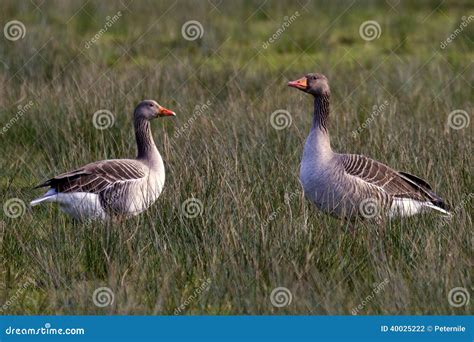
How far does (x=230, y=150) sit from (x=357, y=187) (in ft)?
4.76

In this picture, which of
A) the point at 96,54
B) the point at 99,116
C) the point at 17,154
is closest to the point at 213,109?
the point at 99,116


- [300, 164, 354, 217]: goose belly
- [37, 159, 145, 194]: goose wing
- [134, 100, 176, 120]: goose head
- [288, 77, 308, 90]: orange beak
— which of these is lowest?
[300, 164, 354, 217]: goose belly

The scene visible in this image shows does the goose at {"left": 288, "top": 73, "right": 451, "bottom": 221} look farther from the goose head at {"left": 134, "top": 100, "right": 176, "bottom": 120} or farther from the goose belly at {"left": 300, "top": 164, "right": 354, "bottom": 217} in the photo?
the goose head at {"left": 134, "top": 100, "right": 176, "bottom": 120}

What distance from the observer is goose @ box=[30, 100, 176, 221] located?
26.7 feet

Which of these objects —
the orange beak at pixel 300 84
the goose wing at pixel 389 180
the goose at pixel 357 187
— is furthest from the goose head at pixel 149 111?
the goose wing at pixel 389 180

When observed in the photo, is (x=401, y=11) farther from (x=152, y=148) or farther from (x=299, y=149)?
(x=152, y=148)

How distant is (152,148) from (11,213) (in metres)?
1.38

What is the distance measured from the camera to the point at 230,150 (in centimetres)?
922

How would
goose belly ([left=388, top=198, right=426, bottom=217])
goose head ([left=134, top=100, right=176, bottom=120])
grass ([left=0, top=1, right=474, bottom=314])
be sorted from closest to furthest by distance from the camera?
grass ([left=0, top=1, right=474, bottom=314])
goose belly ([left=388, top=198, right=426, bottom=217])
goose head ([left=134, top=100, right=176, bottom=120])

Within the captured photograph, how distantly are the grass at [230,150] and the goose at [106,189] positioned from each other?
16cm

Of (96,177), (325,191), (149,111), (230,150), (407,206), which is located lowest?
(407,206)

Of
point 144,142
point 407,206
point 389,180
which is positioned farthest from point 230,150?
point 407,206

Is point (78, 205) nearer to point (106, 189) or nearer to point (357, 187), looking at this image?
point (106, 189)

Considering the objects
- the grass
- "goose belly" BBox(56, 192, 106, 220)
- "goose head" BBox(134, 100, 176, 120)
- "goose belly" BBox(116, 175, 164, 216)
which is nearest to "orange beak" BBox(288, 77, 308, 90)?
the grass
